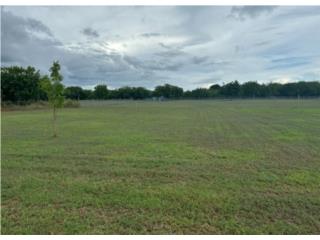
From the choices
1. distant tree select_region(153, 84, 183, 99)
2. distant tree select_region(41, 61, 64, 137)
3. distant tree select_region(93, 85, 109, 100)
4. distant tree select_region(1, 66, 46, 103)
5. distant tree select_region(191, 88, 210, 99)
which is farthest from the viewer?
distant tree select_region(153, 84, 183, 99)

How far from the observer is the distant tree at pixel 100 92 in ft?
321

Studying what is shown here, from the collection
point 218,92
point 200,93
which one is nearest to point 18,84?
point 200,93

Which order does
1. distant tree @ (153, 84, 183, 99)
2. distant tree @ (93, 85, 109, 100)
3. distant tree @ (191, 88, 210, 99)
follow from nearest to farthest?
1. distant tree @ (93, 85, 109, 100)
2. distant tree @ (191, 88, 210, 99)
3. distant tree @ (153, 84, 183, 99)

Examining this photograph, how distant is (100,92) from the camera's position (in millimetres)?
98438

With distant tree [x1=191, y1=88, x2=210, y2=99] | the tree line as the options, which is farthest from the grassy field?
distant tree [x1=191, y1=88, x2=210, y2=99]

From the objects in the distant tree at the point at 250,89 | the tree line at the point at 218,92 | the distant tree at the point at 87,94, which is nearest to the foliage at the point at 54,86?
the tree line at the point at 218,92

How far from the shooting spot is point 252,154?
28.2ft

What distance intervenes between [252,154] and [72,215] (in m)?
5.89

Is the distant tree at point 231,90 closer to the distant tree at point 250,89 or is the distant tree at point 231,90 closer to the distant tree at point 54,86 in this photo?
the distant tree at point 250,89

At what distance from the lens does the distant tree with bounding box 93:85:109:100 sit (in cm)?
9772

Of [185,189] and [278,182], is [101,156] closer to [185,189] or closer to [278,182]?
[185,189]

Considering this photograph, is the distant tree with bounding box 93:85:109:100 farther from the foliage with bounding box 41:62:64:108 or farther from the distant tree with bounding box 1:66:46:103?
the foliage with bounding box 41:62:64:108

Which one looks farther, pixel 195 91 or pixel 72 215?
pixel 195 91

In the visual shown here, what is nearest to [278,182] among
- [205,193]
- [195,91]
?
[205,193]
